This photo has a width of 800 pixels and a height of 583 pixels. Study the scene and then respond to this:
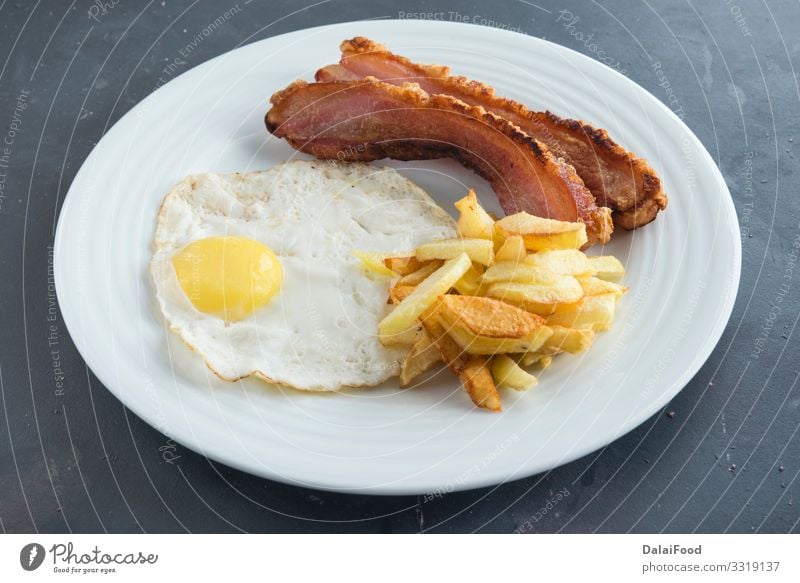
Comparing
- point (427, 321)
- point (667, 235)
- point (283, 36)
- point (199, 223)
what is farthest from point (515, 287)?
point (283, 36)

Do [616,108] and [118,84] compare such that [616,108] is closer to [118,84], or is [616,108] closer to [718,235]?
[718,235]

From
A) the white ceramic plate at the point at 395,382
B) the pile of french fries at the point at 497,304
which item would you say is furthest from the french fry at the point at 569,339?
the white ceramic plate at the point at 395,382

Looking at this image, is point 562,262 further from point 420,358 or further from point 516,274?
point 420,358

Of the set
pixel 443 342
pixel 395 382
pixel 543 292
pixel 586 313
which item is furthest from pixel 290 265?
pixel 586 313

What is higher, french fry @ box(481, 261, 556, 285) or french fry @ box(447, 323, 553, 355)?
french fry @ box(481, 261, 556, 285)

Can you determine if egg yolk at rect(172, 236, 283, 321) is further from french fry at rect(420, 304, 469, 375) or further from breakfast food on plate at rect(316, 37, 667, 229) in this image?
breakfast food on plate at rect(316, 37, 667, 229)

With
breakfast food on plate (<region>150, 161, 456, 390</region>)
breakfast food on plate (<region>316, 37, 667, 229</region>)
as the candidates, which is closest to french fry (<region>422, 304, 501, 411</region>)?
breakfast food on plate (<region>150, 161, 456, 390</region>)

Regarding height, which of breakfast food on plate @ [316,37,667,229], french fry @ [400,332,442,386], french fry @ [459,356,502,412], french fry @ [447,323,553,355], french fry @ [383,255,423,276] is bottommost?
french fry @ [459,356,502,412]

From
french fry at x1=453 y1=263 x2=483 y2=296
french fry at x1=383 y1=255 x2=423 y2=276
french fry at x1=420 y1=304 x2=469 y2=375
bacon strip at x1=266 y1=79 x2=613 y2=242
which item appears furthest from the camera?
bacon strip at x1=266 y1=79 x2=613 y2=242
